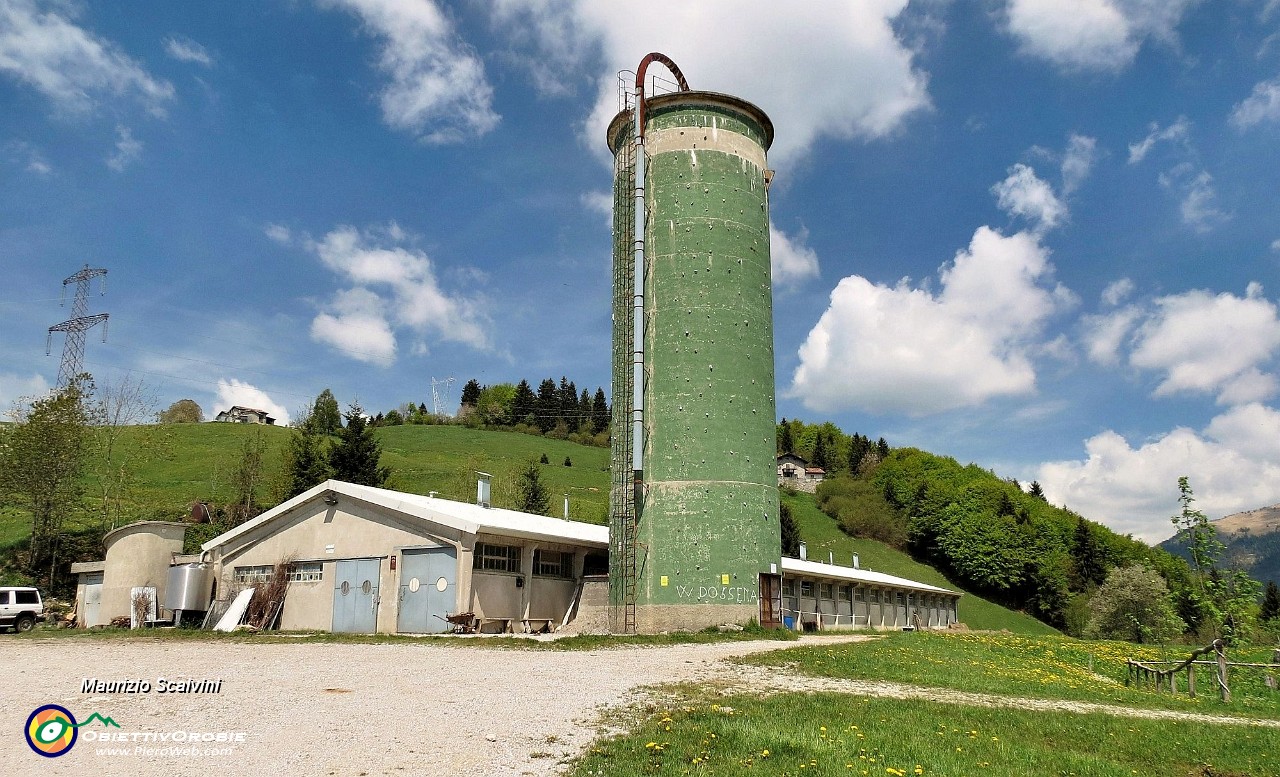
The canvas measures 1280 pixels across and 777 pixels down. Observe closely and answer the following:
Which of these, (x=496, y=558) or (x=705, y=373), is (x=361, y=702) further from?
(x=705, y=373)

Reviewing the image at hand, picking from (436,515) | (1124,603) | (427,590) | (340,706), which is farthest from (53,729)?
(1124,603)

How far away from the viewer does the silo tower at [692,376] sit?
1170 inches

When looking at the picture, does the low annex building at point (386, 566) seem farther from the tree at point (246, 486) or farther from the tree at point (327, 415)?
the tree at point (327, 415)

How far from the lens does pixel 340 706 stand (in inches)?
450

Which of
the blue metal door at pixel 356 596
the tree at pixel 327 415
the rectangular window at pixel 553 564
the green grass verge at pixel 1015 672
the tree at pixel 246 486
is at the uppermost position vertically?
the tree at pixel 327 415

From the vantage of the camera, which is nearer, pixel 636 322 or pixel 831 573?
pixel 636 322

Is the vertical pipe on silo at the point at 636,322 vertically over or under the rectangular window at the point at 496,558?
over

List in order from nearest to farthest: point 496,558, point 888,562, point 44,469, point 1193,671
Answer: point 1193,671 < point 496,558 < point 44,469 < point 888,562

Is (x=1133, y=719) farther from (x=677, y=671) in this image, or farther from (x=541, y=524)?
(x=541, y=524)

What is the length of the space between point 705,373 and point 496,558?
10.3 meters

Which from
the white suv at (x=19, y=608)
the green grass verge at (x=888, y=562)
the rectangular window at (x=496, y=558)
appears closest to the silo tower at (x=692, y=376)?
the rectangular window at (x=496, y=558)

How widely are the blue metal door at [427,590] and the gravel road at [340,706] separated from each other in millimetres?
6985

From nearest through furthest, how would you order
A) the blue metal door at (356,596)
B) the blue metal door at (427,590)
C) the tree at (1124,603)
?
the blue metal door at (427,590), the blue metal door at (356,596), the tree at (1124,603)

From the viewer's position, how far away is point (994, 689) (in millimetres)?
15227
